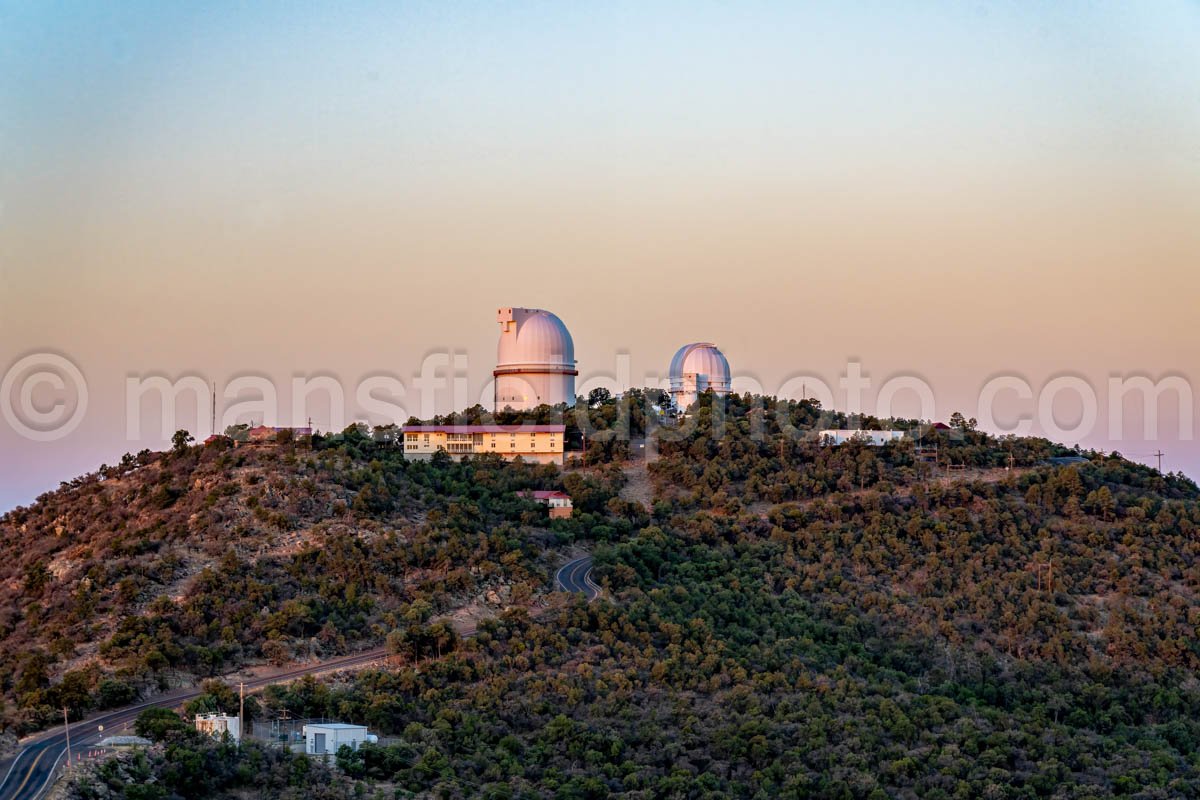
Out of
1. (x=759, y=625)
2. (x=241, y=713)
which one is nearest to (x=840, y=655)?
(x=759, y=625)

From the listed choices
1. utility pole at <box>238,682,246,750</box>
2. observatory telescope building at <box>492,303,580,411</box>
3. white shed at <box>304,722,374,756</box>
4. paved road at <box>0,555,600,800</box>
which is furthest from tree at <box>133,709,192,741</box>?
observatory telescope building at <box>492,303,580,411</box>

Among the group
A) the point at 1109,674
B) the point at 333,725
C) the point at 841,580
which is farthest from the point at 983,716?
the point at 333,725

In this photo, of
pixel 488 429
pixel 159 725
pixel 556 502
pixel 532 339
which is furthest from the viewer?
pixel 532 339

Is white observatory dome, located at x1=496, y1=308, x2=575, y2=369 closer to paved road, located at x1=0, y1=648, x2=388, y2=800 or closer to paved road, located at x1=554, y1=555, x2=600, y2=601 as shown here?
paved road, located at x1=554, y1=555, x2=600, y2=601

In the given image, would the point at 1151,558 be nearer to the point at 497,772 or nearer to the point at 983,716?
the point at 983,716

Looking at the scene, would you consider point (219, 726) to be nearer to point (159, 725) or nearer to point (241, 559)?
point (159, 725)

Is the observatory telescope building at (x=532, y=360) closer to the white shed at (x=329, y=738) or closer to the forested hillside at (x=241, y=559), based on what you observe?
the forested hillside at (x=241, y=559)
